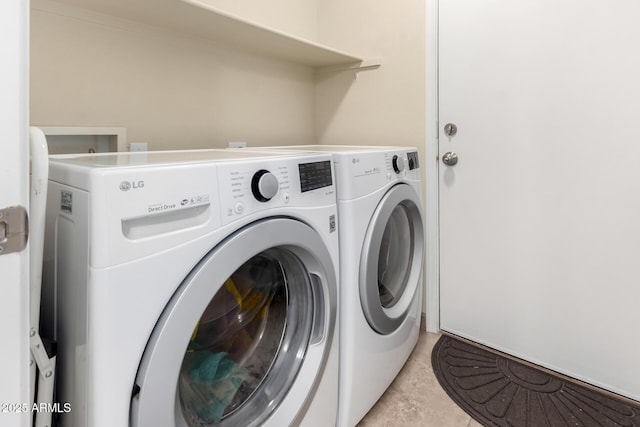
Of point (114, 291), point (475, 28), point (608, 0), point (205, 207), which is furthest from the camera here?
point (475, 28)

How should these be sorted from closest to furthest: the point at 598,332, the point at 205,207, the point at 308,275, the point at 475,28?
the point at 205,207 → the point at 308,275 → the point at 598,332 → the point at 475,28

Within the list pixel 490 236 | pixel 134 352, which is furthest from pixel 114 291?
pixel 490 236

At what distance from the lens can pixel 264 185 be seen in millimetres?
771

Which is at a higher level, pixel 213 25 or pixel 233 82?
pixel 213 25

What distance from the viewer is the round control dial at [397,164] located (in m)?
1.30

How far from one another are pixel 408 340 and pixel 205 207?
113cm

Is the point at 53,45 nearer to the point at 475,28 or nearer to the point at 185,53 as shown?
the point at 185,53

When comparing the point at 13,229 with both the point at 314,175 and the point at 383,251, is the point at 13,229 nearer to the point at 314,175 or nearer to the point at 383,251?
the point at 314,175

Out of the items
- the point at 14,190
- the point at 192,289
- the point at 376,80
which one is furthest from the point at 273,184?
the point at 376,80

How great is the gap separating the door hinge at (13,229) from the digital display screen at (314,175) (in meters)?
0.54

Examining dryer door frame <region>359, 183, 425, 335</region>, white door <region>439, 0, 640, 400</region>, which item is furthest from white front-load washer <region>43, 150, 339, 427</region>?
white door <region>439, 0, 640, 400</region>

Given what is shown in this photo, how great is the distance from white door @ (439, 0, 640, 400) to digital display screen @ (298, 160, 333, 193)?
3.13 feet

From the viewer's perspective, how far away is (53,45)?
1134 mm

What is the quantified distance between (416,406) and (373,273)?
593mm
